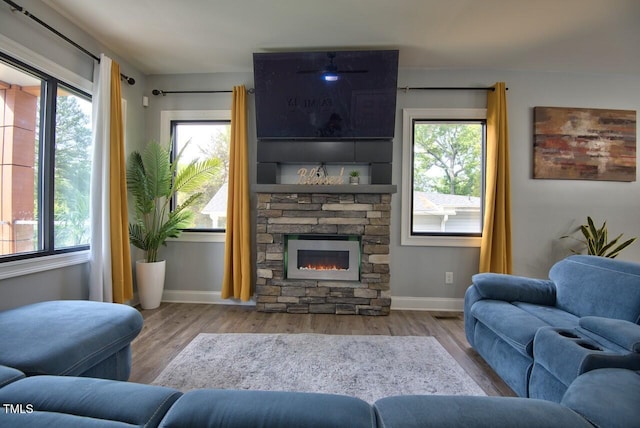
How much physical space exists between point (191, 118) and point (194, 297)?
2.19m

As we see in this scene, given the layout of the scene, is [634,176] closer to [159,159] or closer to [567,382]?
[567,382]

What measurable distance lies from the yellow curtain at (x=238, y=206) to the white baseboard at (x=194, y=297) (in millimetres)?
195

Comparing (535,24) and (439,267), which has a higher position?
(535,24)

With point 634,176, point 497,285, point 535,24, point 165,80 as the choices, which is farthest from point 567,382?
point 165,80

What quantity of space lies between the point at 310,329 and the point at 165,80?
3.41 metres

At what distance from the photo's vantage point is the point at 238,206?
11.0 feet

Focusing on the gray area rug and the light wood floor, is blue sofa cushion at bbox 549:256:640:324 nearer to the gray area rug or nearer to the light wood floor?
the light wood floor

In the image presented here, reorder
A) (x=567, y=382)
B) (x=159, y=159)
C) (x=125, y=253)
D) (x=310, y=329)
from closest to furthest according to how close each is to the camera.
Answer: (x=567, y=382) → (x=310, y=329) → (x=125, y=253) → (x=159, y=159)

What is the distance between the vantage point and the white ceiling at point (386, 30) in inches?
91.7

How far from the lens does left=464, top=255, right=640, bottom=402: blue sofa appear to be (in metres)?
1.39

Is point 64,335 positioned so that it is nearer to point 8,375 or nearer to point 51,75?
point 8,375

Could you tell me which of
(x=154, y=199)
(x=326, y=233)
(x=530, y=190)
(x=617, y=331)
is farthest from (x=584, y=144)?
(x=154, y=199)

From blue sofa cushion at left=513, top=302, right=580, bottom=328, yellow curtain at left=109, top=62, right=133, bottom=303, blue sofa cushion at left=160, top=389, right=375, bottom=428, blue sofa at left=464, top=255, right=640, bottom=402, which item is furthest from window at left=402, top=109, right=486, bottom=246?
yellow curtain at left=109, top=62, right=133, bottom=303

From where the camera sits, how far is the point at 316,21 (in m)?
2.54
